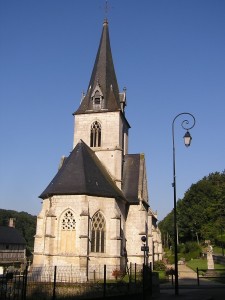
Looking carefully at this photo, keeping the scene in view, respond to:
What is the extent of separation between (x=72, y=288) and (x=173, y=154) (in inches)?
333

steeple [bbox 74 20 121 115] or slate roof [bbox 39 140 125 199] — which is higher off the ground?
steeple [bbox 74 20 121 115]

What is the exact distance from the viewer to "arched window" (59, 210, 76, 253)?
79.6 feet

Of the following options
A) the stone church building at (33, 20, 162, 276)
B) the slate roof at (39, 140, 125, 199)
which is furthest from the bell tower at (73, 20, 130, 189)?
the slate roof at (39, 140, 125, 199)

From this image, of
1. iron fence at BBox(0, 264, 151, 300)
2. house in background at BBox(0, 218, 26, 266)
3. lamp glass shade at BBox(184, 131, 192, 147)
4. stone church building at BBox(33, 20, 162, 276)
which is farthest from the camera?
house in background at BBox(0, 218, 26, 266)

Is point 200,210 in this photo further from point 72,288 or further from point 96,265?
point 72,288

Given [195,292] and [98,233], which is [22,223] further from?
[195,292]

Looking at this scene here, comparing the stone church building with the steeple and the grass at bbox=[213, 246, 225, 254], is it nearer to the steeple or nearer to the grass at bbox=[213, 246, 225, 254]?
the steeple

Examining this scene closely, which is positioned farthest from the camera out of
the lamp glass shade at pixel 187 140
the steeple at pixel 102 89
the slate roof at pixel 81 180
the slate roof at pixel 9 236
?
the slate roof at pixel 9 236

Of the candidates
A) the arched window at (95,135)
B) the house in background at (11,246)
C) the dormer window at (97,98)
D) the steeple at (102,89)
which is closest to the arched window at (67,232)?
the arched window at (95,135)

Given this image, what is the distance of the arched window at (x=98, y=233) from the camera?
987 inches

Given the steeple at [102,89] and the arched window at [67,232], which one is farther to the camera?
the steeple at [102,89]

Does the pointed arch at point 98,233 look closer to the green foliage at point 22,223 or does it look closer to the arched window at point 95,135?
the arched window at point 95,135

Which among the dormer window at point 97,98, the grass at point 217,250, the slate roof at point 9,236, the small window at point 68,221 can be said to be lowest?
the grass at point 217,250

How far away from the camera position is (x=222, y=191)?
202 feet
